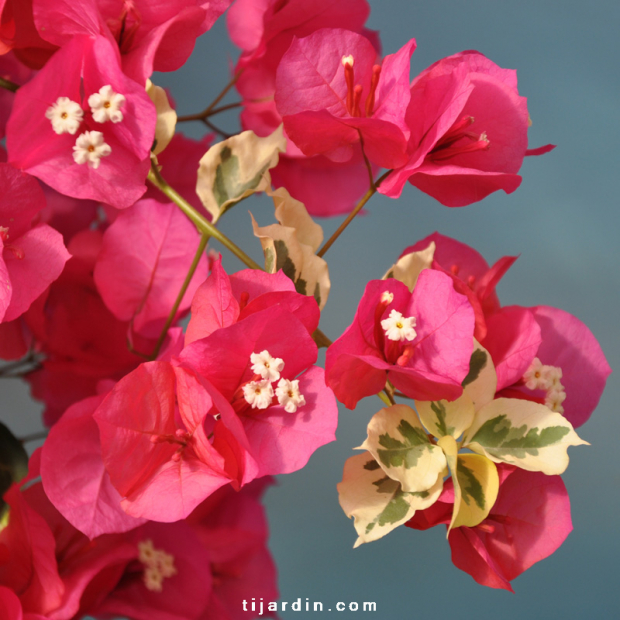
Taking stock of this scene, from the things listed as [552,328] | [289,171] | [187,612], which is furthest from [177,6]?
[187,612]

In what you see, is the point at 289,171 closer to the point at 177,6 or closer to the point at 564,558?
the point at 177,6

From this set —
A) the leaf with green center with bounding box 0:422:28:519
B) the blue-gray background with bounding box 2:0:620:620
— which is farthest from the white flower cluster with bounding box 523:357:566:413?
the leaf with green center with bounding box 0:422:28:519

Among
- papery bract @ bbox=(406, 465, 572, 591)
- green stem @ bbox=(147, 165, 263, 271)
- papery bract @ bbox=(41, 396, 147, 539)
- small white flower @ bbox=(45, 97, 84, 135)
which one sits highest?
small white flower @ bbox=(45, 97, 84, 135)

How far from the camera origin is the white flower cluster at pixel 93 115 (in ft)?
1.31

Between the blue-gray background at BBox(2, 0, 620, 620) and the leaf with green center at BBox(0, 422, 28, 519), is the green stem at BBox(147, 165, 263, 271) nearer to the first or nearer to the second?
the blue-gray background at BBox(2, 0, 620, 620)

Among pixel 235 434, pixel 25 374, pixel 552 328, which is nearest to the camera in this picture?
pixel 235 434

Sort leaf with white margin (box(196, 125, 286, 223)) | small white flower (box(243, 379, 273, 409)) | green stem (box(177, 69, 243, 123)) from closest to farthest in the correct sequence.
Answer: small white flower (box(243, 379, 273, 409)), leaf with white margin (box(196, 125, 286, 223)), green stem (box(177, 69, 243, 123))

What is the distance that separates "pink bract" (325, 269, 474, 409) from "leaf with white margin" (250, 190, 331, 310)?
0.16 ft

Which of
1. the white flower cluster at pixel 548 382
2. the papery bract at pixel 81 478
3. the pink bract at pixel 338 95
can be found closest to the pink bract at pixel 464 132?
the pink bract at pixel 338 95

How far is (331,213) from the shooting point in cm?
61

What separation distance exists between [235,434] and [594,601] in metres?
0.40

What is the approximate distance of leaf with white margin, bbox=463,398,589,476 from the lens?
383mm

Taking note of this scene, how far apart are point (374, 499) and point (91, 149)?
29cm

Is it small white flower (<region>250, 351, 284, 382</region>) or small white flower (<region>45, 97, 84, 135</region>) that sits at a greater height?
small white flower (<region>45, 97, 84, 135</region>)
